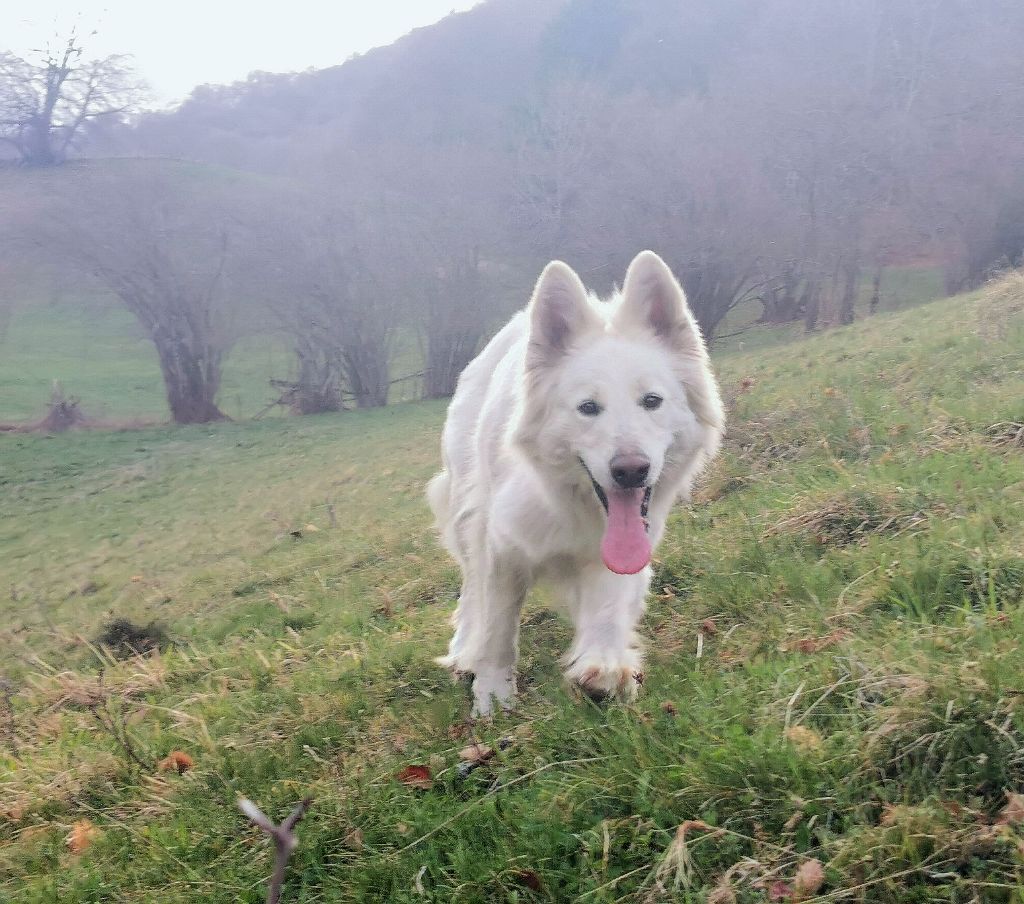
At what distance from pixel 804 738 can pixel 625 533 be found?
114 centimetres

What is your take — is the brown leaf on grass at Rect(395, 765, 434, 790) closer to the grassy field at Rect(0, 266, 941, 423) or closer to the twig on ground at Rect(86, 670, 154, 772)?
the twig on ground at Rect(86, 670, 154, 772)

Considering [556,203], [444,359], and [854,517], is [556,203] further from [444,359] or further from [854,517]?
[854,517]

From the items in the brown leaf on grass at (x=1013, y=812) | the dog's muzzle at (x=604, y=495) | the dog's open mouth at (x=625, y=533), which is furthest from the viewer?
the dog's muzzle at (x=604, y=495)

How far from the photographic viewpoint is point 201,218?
33219mm

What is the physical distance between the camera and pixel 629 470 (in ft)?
10.2

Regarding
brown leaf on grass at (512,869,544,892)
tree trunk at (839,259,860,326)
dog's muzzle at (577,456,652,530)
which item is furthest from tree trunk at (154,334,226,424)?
brown leaf on grass at (512,869,544,892)

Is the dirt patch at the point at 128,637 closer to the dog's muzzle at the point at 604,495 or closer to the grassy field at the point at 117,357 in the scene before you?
the dog's muzzle at the point at 604,495

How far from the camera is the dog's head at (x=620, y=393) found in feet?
10.6

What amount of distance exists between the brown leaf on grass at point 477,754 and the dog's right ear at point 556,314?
1622 mm

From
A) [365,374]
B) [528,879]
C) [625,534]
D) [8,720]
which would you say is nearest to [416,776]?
[528,879]

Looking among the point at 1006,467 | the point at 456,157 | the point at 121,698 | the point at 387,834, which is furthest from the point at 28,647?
the point at 456,157

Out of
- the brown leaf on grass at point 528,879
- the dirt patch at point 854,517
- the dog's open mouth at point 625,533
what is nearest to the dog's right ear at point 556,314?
the dog's open mouth at point 625,533

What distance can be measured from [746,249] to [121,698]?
1240 inches

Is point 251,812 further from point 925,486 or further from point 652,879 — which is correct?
point 925,486
